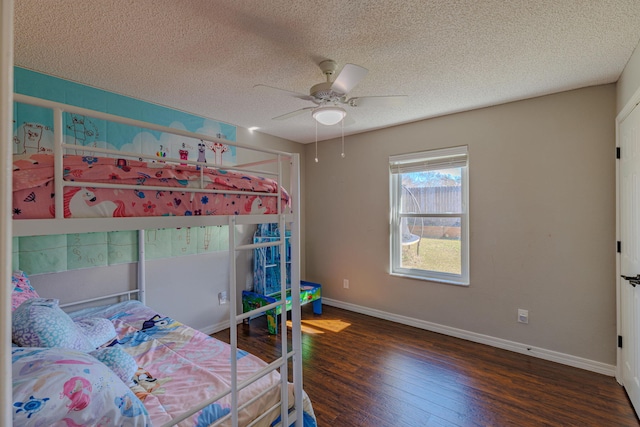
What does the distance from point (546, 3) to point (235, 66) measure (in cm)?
184

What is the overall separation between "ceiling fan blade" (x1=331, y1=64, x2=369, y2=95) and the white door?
6.04 feet

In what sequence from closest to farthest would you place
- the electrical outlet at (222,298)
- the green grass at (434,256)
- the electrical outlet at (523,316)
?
the electrical outlet at (523,316), the green grass at (434,256), the electrical outlet at (222,298)

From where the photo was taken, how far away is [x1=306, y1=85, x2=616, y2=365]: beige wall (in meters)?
2.40

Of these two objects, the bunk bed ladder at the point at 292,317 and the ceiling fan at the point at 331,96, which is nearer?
the bunk bed ladder at the point at 292,317

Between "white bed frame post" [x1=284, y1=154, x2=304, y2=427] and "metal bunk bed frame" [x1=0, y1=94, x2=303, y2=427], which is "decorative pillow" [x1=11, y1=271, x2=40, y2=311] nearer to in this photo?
"metal bunk bed frame" [x1=0, y1=94, x2=303, y2=427]

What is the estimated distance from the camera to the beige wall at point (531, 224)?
2.40 metres

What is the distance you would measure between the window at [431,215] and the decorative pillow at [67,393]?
2.99 metres

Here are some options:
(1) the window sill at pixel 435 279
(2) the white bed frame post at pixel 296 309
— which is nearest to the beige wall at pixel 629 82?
(1) the window sill at pixel 435 279

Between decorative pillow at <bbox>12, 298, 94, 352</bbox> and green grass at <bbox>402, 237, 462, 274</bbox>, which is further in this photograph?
green grass at <bbox>402, 237, 462, 274</bbox>

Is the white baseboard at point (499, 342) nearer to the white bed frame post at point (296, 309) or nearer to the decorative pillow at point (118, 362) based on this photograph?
the white bed frame post at point (296, 309)

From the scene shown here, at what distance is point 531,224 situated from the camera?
8.80 feet

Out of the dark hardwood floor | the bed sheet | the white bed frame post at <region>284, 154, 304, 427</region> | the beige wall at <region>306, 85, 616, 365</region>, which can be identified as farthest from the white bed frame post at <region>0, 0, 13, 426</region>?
the beige wall at <region>306, 85, 616, 365</region>

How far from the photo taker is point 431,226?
337 cm

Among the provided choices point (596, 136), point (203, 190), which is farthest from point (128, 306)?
point (596, 136)
